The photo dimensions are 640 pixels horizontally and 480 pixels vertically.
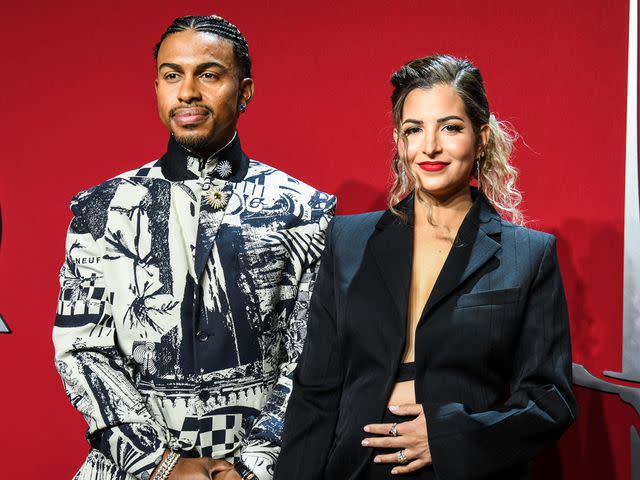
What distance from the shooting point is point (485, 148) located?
1804mm

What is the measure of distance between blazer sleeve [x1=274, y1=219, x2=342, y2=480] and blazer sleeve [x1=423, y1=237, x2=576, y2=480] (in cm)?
22

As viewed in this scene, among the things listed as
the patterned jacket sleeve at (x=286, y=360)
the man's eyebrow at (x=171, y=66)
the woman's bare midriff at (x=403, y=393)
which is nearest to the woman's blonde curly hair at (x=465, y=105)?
the patterned jacket sleeve at (x=286, y=360)

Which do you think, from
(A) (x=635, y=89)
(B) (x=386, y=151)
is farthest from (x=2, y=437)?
(A) (x=635, y=89)

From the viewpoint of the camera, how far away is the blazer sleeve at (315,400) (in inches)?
69.2

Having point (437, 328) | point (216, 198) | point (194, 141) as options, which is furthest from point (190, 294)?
point (437, 328)

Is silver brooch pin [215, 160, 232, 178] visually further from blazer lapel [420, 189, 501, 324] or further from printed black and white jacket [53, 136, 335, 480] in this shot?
blazer lapel [420, 189, 501, 324]

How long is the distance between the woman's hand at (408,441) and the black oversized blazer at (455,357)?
0.02 m

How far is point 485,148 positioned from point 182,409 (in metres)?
0.80

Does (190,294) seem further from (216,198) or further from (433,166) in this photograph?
(433,166)

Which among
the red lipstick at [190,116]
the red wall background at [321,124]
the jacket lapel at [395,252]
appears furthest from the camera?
the red wall background at [321,124]

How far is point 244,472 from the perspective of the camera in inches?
72.7

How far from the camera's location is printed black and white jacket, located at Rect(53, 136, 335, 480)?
189 centimetres

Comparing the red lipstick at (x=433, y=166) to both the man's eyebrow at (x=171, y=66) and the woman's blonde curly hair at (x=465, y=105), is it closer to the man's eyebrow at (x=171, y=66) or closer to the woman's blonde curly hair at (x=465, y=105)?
the woman's blonde curly hair at (x=465, y=105)

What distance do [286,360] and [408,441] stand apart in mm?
441
